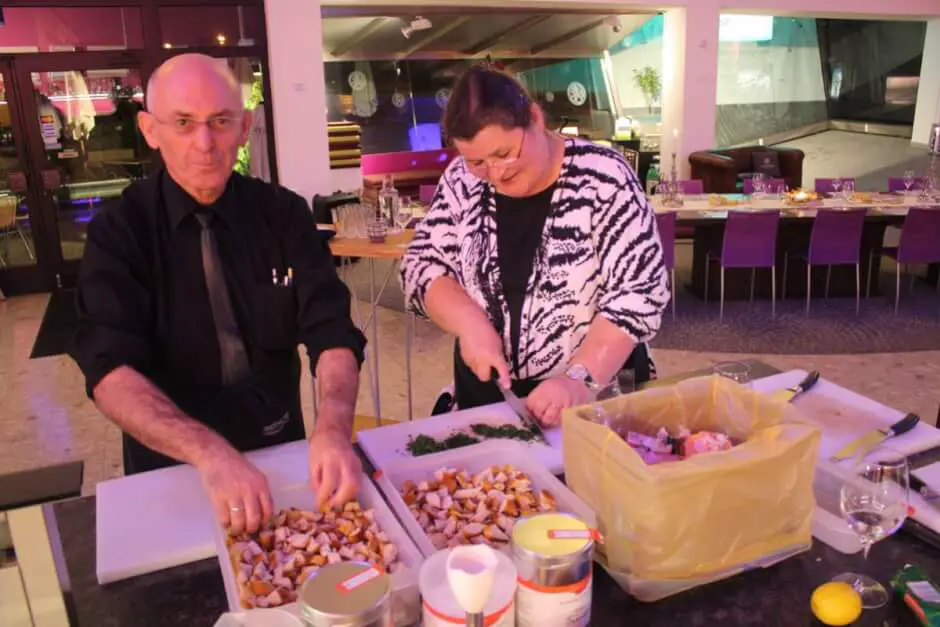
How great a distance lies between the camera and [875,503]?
4.42 feet

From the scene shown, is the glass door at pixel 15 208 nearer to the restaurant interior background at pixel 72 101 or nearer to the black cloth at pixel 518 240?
the restaurant interior background at pixel 72 101

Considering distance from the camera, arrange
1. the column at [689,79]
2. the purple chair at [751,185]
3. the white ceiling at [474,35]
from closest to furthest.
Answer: the purple chair at [751,185], the column at [689,79], the white ceiling at [474,35]

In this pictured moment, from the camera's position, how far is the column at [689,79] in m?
9.88

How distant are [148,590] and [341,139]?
8.53 m

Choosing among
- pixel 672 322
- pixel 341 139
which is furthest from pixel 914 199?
pixel 341 139

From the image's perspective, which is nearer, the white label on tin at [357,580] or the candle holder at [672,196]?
the white label on tin at [357,580]

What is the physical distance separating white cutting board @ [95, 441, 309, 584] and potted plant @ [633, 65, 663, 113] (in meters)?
12.4

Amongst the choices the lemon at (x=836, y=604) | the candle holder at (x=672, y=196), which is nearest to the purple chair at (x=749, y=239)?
the candle holder at (x=672, y=196)

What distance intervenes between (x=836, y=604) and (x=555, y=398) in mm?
729

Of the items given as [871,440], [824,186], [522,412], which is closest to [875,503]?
[871,440]

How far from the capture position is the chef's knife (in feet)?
5.37

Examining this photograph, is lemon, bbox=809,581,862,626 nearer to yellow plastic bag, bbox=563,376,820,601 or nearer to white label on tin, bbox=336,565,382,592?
yellow plastic bag, bbox=563,376,820,601

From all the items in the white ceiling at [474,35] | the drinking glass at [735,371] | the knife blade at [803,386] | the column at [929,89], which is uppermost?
the white ceiling at [474,35]

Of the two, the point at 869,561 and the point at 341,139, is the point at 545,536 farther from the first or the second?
the point at 341,139
